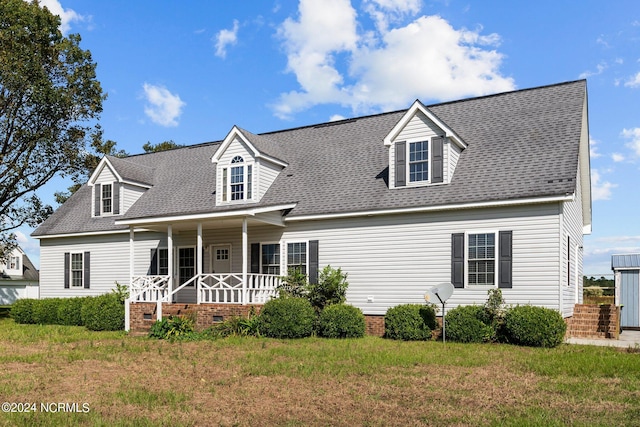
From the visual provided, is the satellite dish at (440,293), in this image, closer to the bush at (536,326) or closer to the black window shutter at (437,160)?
the bush at (536,326)

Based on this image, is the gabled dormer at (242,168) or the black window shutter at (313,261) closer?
the black window shutter at (313,261)

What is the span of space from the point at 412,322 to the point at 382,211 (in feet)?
11.9

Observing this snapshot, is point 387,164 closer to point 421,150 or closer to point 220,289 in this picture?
point 421,150

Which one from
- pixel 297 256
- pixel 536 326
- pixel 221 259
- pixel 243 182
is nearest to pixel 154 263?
pixel 221 259

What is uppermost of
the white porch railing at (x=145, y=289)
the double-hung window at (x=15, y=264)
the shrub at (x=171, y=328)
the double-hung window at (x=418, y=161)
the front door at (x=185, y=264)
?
the double-hung window at (x=418, y=161)

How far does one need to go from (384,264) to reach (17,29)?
2039cm

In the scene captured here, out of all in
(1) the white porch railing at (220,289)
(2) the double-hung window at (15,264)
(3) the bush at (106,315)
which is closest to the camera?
(1) the white porch railing at (220,289)

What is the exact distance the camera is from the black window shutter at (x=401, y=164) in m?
18.7

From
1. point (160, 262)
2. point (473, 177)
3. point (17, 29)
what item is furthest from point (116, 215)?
point (473, 177)

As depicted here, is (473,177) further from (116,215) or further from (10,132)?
(10,132)

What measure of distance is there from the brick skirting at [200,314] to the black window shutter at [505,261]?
4.00 m

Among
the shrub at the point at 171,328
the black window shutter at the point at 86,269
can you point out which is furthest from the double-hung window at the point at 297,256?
the black window shutter at the point at 86,269

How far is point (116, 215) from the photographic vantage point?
25.3 meters

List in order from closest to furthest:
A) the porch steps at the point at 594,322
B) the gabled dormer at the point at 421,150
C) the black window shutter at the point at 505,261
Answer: the black window shutter at the point at 505,261 < the porch steps at the point at 594,322 < the gabled dormer at the point at 421,150
